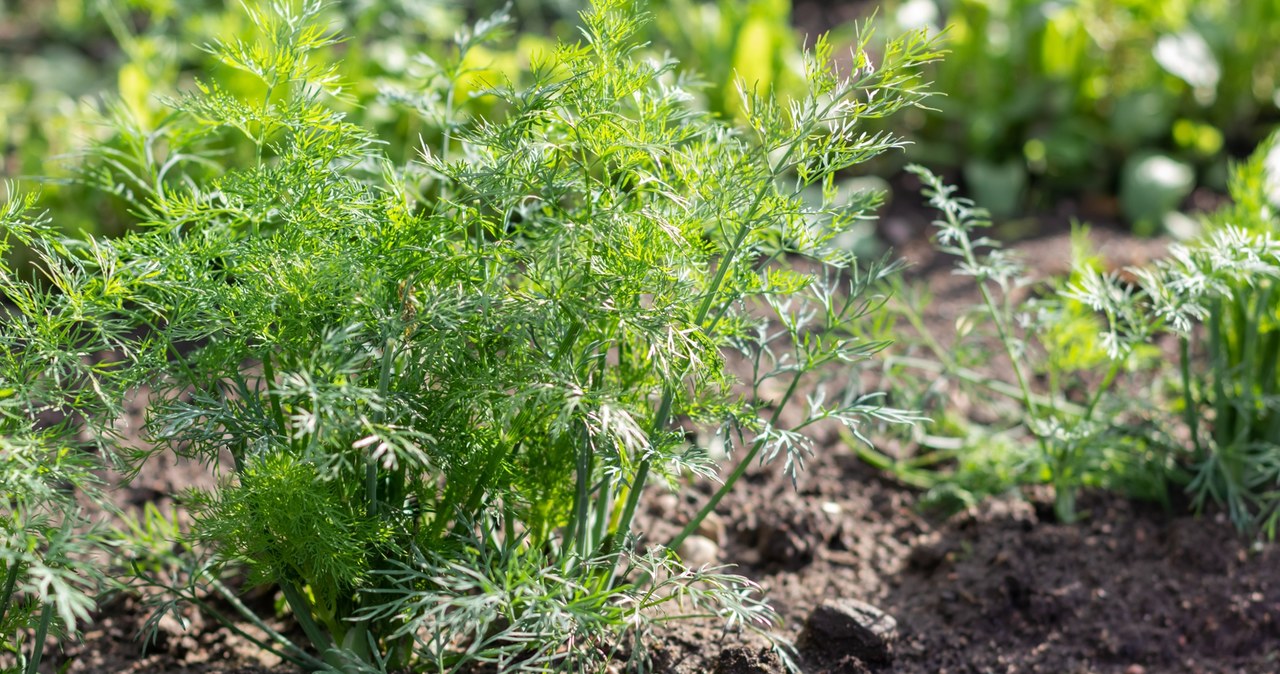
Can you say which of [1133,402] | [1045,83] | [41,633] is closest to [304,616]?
[41,633]

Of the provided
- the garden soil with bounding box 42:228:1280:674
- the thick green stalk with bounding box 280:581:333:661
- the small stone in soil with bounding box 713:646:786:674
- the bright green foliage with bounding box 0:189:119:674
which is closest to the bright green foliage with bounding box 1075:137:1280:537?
the garden soil with bounding box 42:228:1280:674

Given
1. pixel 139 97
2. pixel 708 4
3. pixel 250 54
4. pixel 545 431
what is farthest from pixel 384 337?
pixel 708 4

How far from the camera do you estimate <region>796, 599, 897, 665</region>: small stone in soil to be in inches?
80.9

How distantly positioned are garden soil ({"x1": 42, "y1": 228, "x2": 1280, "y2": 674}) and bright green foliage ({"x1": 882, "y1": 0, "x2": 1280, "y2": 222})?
171 cm

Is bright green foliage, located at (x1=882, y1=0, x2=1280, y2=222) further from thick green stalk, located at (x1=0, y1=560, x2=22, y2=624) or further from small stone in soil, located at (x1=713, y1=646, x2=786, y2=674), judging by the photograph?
thick green stalk, located at (x1=0, y1=560, x2=22, y2=624)

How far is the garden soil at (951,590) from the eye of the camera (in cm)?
213

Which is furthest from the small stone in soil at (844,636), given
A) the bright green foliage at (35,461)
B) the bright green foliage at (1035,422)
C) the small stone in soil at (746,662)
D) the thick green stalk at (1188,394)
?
the bright green foliage at (35,461)

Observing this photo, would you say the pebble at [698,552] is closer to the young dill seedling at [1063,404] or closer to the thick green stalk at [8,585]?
the young dill seedling at [1063,404]

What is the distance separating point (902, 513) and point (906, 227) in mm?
1480

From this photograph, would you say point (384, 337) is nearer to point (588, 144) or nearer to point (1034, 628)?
point (588, 144)

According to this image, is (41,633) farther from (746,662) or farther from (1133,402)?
(1133,402)

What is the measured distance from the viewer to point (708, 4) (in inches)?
200

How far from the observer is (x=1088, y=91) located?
13.4 ft

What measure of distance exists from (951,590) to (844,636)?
387 millimetres
